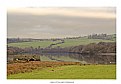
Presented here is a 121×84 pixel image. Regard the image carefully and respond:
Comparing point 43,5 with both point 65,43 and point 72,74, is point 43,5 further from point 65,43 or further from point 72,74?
point 72,74

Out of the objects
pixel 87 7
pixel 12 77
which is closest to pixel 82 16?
pixel 87 7

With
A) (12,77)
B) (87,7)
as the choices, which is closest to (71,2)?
(87,7)

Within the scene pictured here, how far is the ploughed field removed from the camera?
1151 cm

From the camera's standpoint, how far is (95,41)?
11.6m

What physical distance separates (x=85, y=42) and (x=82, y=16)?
0.82ft

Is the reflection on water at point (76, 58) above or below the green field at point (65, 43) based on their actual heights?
below

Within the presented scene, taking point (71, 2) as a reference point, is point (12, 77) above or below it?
below

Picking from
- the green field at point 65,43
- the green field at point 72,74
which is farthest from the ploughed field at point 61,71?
the green field at point 65,43

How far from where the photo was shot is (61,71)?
37.9 feet

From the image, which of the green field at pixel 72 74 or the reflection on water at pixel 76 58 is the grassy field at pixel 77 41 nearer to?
the reflection on water at pixel 76 58

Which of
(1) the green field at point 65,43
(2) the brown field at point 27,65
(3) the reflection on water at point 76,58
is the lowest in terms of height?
(2) the brown field at point 27,65

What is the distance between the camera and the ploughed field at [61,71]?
1151cm

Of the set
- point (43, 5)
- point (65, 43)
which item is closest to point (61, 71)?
point (65, 43)
